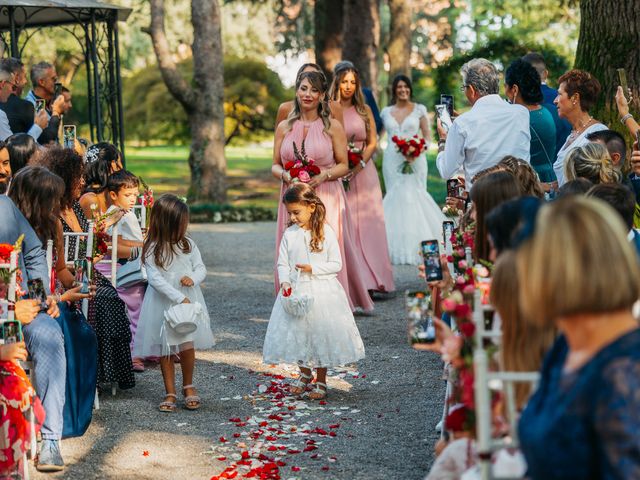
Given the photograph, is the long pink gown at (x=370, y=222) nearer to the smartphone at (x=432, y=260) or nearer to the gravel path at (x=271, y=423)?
the gravel path at (x=271, y=423)

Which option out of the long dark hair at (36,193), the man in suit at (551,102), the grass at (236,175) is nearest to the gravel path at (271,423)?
the long dark hair at (36,193)

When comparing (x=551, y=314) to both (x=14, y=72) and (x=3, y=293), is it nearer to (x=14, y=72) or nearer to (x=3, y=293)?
(x=3, y=293)

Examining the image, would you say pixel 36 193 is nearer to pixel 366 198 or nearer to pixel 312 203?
pixel 312 203

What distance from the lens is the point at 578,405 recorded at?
2684 mm

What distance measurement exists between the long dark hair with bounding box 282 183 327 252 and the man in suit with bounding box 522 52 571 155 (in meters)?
2.32

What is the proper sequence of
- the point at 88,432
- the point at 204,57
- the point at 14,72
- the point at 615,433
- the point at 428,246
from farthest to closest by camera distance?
the point at 204,57 < the point at 14,72 < the point at 88,432 < the point at 428,246 < the point at 615,433

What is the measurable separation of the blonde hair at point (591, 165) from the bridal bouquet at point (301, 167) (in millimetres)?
3127

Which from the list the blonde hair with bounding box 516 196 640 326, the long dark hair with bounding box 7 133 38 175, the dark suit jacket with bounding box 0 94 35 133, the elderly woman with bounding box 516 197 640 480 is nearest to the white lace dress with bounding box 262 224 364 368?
the long dark hair with bounding box 7 133 38 175

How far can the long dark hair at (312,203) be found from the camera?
7078 millimetres

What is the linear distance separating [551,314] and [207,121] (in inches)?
818

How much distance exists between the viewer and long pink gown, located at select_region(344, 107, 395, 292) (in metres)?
11.0

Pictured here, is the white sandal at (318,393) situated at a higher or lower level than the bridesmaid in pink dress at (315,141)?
lower

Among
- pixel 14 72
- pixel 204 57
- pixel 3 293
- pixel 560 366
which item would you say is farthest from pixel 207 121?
pixel 560 366

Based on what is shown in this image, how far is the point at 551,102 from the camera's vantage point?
9.34 meters
